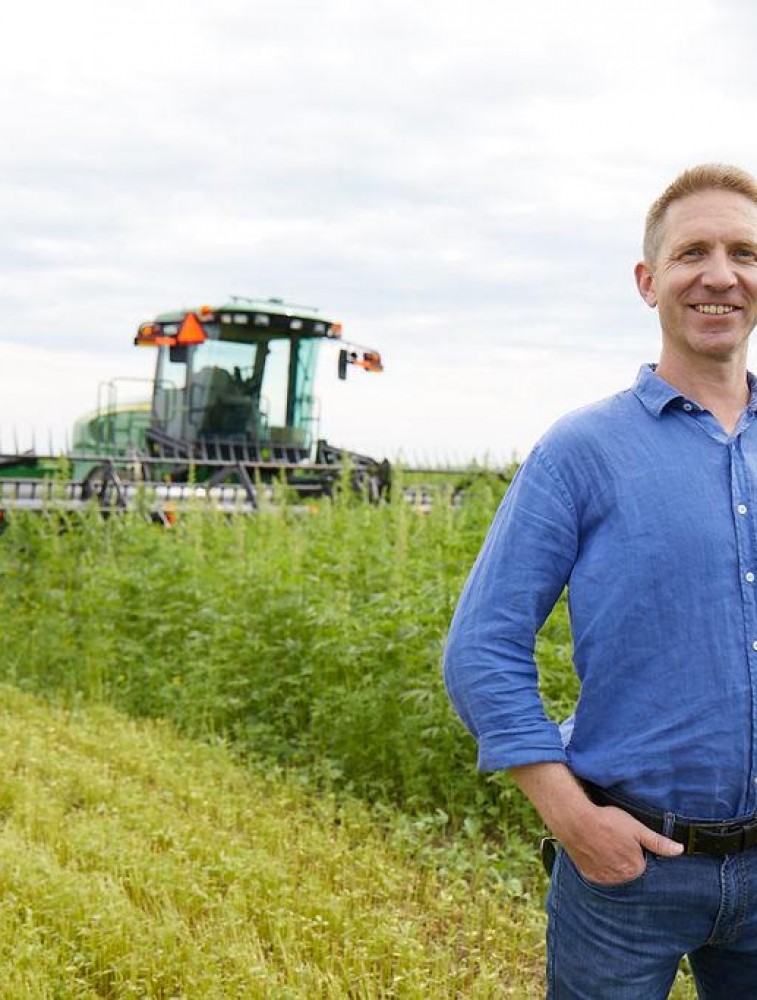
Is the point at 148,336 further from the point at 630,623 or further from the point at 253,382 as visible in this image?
the point at 630,623

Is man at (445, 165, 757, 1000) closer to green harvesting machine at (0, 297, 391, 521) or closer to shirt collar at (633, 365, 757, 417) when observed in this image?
shirt collar at (633, 365, 757, 417)

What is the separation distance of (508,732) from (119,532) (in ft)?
25.6

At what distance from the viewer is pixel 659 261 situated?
2.25 m

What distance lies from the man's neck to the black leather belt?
0.68 metres

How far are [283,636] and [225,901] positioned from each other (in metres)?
2.82

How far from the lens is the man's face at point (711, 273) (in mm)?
2162

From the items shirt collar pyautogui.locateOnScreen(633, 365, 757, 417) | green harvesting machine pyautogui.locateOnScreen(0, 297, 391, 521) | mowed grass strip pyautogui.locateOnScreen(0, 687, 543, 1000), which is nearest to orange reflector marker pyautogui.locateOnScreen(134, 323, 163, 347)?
green harvesting machine pyautogui.locateOnScreen(0, 297, 391, 521)

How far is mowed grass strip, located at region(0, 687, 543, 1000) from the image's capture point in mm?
3615

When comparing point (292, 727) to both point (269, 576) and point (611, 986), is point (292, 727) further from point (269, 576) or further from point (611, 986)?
point (611, 986)

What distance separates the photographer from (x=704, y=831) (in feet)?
6.77

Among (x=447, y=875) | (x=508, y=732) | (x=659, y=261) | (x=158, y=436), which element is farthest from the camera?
(x=158, y=436)

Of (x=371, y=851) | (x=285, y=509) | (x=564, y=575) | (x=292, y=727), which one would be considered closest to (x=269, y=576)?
(x=292, y=727)

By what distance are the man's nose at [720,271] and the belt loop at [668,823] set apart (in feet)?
2.94

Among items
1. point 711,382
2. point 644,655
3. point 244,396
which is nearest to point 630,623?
point 644,655
